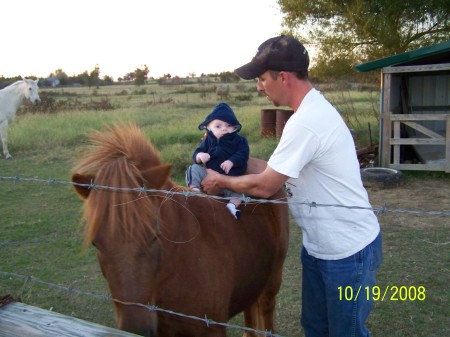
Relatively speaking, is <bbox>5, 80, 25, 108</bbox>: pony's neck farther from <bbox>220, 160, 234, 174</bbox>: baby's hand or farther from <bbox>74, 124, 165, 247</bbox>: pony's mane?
<bbox>74, 124, 165, 247</bbox>: pony's mane

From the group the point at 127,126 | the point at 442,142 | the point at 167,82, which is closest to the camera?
the point at 127,126

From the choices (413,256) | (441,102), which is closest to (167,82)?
(441,102)

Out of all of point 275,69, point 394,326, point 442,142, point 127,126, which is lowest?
point 394,326

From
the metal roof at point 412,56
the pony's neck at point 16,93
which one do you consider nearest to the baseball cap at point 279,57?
the metal roof at point 412,56

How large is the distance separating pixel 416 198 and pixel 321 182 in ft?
21.5

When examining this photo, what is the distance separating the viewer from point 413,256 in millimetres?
5254

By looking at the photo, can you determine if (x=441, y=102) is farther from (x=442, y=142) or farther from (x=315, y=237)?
(x=315, y=237)

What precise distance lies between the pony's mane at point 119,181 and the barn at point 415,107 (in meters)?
8.53

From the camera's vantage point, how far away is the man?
6.41 ft

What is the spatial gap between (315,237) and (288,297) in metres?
2.44

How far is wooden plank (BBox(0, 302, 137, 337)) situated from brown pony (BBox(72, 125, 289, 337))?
234mm

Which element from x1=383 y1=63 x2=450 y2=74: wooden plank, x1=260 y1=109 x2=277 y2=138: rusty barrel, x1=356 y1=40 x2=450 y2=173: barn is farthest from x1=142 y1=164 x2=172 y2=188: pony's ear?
x1=260 y1=109 x2=277 y2=138: rusty barrel

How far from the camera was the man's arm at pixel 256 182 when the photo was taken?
2.01 metres

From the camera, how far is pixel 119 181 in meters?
2.08
